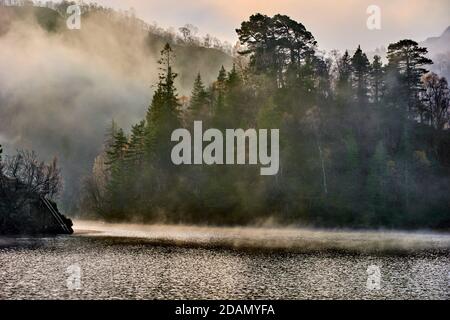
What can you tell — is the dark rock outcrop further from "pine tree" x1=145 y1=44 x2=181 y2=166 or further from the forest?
"pine tree" x1=145 y1=44 x2=181 y2=166

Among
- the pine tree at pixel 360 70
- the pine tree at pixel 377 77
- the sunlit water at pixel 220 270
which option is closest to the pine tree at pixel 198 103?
the pine tree at pixel 360 70

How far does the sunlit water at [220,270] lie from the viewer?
35625 millimetres

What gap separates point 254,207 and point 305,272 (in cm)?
6023

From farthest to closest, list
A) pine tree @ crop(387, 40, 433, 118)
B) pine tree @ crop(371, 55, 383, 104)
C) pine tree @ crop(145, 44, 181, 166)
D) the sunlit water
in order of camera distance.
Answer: pine tree @ crop(371, 55, 383, 104), pine tree @ crop(387, 40, 433, 118), pine tree @ crop(145, 44, 181, 166), the sunlit water

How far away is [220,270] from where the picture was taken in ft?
148

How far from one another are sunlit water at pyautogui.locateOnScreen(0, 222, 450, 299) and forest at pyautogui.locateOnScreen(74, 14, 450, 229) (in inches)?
1409

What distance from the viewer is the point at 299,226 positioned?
101 m

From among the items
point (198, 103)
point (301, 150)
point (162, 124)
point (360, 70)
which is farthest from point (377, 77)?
point (162, 124)

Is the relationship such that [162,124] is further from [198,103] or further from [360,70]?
[360,70]

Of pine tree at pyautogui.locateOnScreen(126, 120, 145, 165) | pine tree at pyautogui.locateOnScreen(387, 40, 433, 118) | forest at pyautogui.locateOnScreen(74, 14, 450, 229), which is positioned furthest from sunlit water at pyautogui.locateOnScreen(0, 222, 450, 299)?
pine tree at pyautogui.locateOnScreen(387, 40, 433, 118)

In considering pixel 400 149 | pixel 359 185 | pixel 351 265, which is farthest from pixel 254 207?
pixel 351 265

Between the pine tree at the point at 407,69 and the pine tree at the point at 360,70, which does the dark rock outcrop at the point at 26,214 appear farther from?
the pine tree at the point at 407,69

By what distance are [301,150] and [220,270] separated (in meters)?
70.3

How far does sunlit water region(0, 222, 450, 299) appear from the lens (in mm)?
35625
